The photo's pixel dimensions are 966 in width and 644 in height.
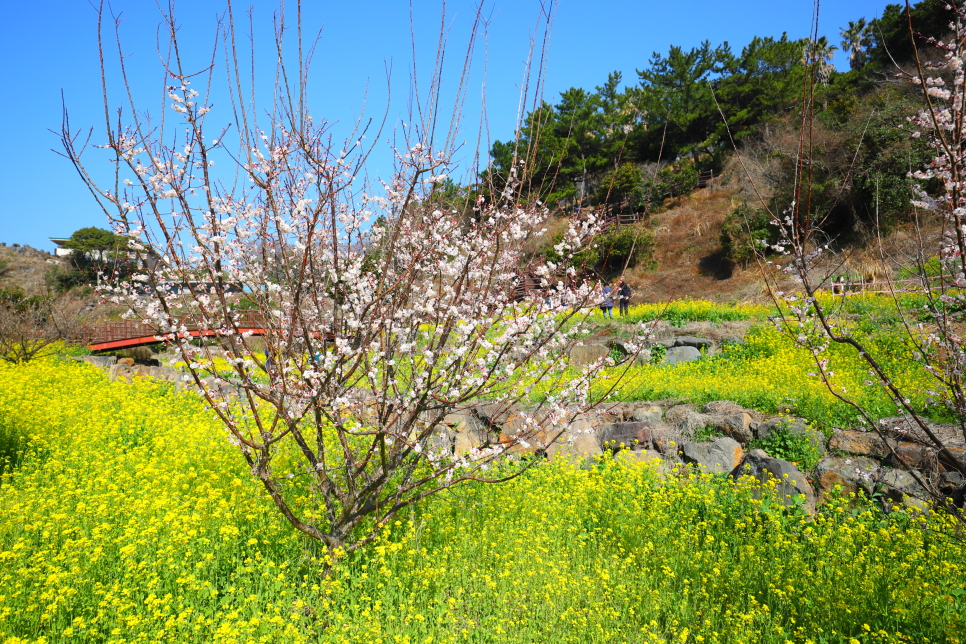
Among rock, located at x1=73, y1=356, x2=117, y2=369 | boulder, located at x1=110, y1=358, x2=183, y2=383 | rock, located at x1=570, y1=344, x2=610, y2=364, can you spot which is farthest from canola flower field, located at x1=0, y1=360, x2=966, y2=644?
rock, located at x1=73, y1=356, x2=117, y2=369

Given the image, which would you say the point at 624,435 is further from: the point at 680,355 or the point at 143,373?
the point at 143,373

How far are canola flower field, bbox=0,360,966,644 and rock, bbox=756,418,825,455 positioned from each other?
1.26 m

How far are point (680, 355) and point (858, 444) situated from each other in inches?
239

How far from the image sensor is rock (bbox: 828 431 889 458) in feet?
22.4

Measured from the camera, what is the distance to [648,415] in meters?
9.08

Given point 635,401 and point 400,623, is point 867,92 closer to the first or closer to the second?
point 635,401

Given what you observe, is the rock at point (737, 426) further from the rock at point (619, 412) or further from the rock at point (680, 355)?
the rock at point (680, 355)

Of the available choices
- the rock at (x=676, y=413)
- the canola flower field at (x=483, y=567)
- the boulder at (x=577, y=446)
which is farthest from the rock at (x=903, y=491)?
the boulder at (x=577, y=446)

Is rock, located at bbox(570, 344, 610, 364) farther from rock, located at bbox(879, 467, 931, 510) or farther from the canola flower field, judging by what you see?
rock, located at bbox(879, 467, 931, 510)

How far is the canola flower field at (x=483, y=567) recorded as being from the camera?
12.8 ft

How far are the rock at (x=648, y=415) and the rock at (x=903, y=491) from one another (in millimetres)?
3140

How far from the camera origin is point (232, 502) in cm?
573

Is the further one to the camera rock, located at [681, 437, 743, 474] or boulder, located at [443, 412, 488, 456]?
boulder, located at [443, 412, 488, 456]

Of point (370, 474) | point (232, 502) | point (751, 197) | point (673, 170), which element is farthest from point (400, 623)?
point (673, 170)
